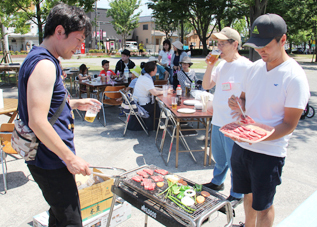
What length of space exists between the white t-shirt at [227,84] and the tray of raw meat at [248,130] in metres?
0.94

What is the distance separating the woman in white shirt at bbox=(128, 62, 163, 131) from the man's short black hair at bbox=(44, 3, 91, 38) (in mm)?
3843

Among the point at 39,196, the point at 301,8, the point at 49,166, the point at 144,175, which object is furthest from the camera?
the point at 301,8

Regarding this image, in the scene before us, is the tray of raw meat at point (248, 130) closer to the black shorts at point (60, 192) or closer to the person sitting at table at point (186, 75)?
the black shorts at point (60, 192)

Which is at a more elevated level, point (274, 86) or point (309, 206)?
point (274, 86)

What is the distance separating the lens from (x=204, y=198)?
6.38ft

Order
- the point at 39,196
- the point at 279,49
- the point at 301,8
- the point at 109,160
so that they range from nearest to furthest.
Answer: the point at 279,49
the point at 39,196
the point at 109,160
the point at 301,8

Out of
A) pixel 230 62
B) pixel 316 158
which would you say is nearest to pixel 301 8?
pixel 316 158

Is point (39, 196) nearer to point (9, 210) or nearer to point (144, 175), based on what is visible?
point (9, 210)

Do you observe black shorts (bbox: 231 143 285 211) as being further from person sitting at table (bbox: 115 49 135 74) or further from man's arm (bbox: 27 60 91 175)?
person sitting at table (bbox: 115 49 135 74)

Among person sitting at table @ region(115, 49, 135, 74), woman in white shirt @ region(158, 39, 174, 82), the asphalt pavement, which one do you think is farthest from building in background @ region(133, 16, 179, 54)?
the asphalt pavement

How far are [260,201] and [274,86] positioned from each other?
885 mm

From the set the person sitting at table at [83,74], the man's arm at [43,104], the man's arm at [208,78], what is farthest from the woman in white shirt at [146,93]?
the man's arm at [43,104]

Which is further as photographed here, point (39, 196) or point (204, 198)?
point (39, 196)

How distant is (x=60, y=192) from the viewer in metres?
1.59
